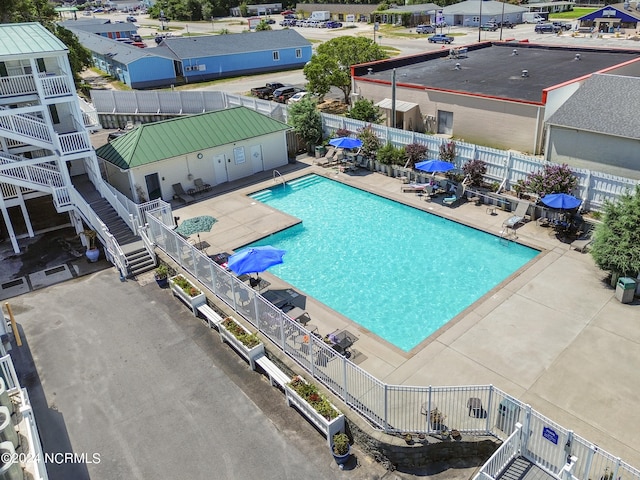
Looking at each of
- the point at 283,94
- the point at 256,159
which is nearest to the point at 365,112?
the point at 256,159

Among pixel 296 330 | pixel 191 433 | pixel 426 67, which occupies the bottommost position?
pixel 191 433

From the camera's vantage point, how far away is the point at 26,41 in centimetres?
2362

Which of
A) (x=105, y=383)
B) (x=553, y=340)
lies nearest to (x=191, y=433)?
(x=105, y=383)

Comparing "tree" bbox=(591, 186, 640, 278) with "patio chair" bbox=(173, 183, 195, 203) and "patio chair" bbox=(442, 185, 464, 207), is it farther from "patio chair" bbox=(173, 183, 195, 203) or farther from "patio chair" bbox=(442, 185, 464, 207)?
"patio chair" bbox=(173, 183, 195, 203)

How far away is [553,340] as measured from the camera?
16.5 meters

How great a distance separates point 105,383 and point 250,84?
4926 cm

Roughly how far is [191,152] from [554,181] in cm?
1898

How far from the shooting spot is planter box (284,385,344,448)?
13.3 meters

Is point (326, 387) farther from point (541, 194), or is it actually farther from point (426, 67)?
point (426, 67)

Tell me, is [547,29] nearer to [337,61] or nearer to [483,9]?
[483,9]

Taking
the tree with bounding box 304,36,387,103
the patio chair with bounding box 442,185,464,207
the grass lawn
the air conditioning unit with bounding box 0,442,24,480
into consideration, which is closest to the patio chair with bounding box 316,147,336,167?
the patio chair with bounding box 442,185,464,207

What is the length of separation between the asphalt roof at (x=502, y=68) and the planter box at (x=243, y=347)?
2369cm

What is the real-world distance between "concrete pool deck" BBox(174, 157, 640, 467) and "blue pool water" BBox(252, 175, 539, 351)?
849mm

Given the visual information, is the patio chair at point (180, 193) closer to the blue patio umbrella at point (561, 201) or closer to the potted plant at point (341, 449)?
the blue patio umbrella at point (561, 201)
